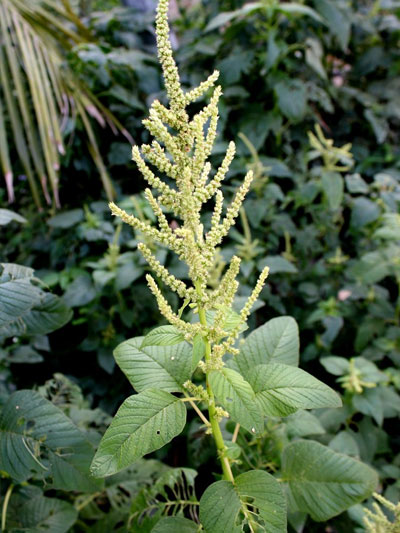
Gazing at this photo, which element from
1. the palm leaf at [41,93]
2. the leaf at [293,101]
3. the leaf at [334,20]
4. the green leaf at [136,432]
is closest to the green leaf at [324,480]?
→ the green leaf at [136,432]

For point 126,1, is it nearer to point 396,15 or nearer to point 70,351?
point 396,15

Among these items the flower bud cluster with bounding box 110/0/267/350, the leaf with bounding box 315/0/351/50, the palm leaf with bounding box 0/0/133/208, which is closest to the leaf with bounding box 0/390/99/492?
the flower bud cluster with bounding box 110/0/267/350

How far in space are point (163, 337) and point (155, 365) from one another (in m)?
0.15

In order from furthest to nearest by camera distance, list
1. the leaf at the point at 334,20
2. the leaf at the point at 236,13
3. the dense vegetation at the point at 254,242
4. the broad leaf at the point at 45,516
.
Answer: the leaf at the point at 334,20, the leaf at the point at 236,13, the dense vegetation at the point at 254,242, the broad leaf at the point at 45,516

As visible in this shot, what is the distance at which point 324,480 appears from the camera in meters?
0.95

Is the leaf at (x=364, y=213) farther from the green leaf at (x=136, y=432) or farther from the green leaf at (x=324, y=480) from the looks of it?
the green leaf at (x=136, y=432)

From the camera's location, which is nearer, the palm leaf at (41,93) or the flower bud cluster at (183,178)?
the flower bud cluster at (183,178)

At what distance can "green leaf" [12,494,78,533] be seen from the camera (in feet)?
3.57

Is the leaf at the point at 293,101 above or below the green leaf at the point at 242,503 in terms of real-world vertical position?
above

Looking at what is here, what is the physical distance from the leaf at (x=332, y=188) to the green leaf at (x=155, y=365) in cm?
130

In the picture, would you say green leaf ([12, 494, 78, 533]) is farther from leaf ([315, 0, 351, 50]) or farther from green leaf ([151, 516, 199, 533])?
leaf ([315, 0, 351, 50])

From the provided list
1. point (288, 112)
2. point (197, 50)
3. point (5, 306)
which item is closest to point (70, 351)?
point (5, 306)

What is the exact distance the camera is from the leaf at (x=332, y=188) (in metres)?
1.99

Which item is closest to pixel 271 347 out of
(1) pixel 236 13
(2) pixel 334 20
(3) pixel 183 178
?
(3) pixel 183 178
